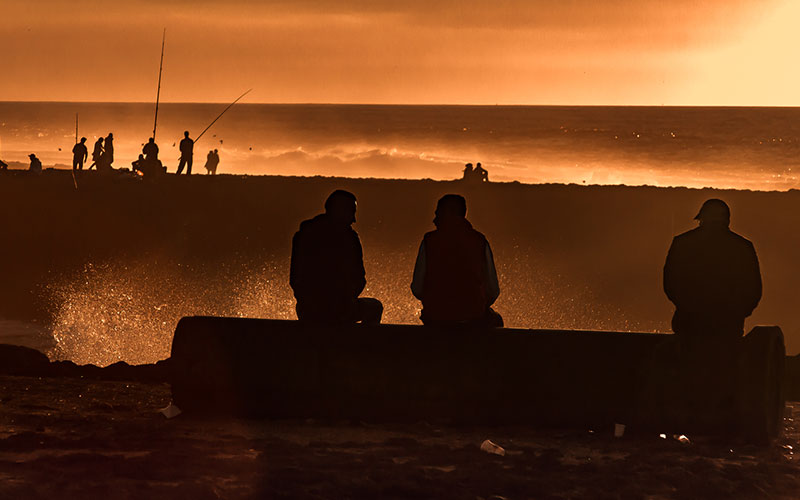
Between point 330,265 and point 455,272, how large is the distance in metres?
0.75

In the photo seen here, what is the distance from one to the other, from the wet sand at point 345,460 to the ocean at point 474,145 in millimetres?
58195

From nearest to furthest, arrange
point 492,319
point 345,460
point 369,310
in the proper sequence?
1. point 345,460
2. point 492,319
3. point 369,310

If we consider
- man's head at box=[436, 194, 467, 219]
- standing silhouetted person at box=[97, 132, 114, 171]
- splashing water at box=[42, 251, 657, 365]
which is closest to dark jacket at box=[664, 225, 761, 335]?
man's head at box=[436, 194, 467, 219]

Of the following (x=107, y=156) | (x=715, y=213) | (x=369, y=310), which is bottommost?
(x=369, y=310)

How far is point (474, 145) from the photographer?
119 m

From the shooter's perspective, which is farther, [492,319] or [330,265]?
[492,319]

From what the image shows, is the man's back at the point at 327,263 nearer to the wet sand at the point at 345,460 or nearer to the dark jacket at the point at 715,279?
the wet sand at the point at 345,460

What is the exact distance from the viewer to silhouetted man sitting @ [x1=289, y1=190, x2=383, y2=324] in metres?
8.31

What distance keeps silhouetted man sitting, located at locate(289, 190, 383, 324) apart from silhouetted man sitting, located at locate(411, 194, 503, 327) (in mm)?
413

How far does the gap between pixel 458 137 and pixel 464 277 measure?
122331 millimetres

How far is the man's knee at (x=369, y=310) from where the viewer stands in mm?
8734

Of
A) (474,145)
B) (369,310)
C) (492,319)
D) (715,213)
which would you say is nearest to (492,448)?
(492,319)

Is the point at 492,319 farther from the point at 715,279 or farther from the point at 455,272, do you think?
the point at 715,279

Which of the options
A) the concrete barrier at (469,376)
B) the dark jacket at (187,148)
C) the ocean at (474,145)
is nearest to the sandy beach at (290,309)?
the concrete barrier at (469,376)
